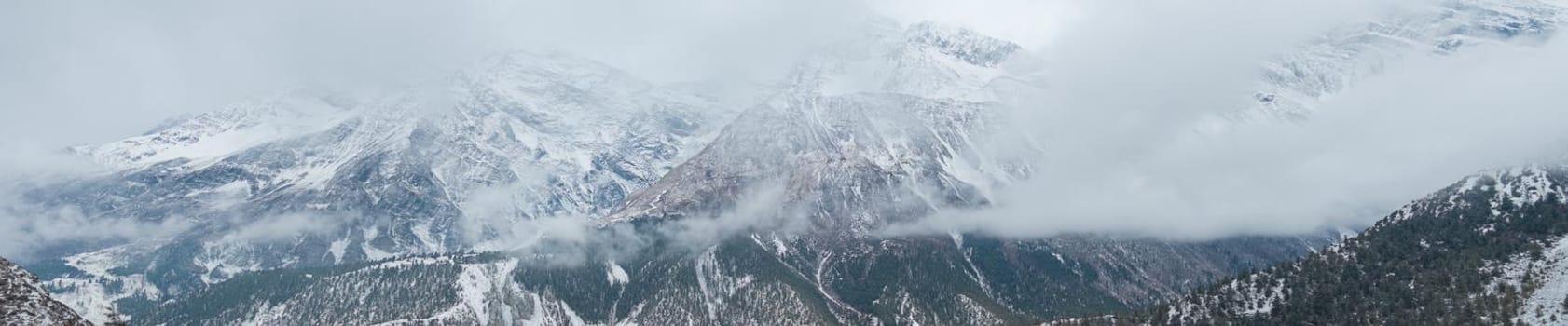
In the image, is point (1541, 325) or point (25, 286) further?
point (1541, 325)

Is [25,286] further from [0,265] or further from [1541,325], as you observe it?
[1541,325]

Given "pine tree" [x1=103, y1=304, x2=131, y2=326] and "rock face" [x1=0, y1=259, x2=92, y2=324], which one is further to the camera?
"pine tree" [x1=103, y1=304, x2=131, y2=326]

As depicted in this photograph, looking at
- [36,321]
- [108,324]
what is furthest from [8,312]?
[108,324]

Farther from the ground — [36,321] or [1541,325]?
[1541,325]

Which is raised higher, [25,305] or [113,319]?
[25,305]

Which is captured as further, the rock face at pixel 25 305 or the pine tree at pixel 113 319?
the pine tree at pixel 113 319

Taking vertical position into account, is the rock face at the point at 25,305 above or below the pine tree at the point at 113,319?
above

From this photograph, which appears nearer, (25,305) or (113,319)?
(25,305)

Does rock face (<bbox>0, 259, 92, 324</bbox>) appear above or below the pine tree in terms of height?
above
